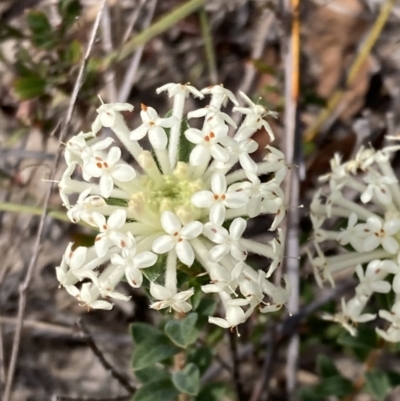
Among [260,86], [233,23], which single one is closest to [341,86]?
[260,86]

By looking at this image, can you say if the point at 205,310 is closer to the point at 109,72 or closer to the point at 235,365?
the point at 235,365

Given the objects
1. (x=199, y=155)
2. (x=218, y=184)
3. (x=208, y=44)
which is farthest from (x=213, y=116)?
(x=208, y=44)

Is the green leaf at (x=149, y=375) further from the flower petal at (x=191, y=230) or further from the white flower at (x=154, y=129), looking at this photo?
the white flower at (x=154, y=129)

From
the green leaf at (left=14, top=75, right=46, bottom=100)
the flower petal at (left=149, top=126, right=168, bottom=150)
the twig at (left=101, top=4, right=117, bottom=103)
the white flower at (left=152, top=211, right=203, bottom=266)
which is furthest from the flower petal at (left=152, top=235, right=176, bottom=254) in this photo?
the green leaf at (left=14, top=75, right=46, bottom=100)

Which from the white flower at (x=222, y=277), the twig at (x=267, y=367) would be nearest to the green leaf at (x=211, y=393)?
the twig at (x=267, y=367)

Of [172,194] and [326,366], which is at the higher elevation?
[172,194]

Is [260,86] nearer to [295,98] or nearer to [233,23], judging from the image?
[233,23]
